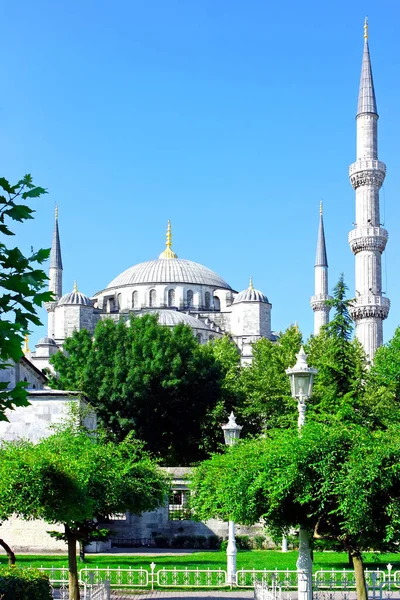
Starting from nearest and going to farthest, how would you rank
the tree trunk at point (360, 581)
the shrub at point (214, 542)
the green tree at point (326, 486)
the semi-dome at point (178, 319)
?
the green tree at point (326, 486) → the tree trunk at point (360, 581) → the shrub at point (214, 542) → the semi-dome at point (178, 319)

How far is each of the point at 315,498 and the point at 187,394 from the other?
2823 centimetres

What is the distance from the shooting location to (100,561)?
75.4 feet

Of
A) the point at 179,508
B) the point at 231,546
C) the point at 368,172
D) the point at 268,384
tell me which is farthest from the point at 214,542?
the point at 368,172

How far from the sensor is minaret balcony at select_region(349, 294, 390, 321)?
5225 centimetres

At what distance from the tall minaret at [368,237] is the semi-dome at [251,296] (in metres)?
19.9

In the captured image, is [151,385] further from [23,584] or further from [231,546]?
[23,584]

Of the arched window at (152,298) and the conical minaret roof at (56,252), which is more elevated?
the conical minaret roof at (56,252)

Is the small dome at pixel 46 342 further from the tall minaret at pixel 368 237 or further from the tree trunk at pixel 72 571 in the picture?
the tree trunk at pixel 72 571

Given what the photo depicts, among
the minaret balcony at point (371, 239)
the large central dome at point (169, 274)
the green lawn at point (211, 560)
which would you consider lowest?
the green lawn at point (211, 560)

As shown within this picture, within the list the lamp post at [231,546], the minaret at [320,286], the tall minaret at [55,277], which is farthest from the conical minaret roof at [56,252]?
the lamp post at [231,546]

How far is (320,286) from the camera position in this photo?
74.5 meters

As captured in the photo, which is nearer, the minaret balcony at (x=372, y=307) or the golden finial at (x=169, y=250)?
the minaret balcony at (x=372, y=307)

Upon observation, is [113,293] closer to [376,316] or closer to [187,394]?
[376,316]

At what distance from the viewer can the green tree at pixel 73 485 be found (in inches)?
526
